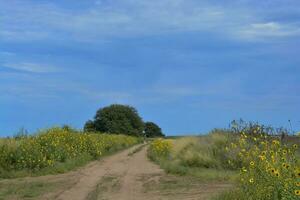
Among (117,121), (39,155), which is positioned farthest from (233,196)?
(117,121)

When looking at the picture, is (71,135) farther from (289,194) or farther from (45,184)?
(289,194)

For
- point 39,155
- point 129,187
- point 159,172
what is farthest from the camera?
point 39,155

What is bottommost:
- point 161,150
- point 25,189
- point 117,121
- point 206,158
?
point 25,189

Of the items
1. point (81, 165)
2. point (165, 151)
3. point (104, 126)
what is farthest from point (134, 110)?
point (81, 165)

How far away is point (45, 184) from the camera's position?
19203 mm

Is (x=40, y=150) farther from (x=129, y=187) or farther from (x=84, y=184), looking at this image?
(x=129, y=187)

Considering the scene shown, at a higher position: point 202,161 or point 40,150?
point 40,150

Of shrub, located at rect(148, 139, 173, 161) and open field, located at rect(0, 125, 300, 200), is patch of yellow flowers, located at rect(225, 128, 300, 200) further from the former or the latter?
shrub, located at rect(148, 139, 173, 161)

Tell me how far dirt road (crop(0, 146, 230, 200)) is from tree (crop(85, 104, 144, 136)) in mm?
74221

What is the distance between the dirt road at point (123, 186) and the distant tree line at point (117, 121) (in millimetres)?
73571

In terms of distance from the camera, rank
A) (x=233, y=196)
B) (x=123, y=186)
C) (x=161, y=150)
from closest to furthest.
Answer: (x=233, y=196)
(x=123, y=186)
(x=161, y=150)

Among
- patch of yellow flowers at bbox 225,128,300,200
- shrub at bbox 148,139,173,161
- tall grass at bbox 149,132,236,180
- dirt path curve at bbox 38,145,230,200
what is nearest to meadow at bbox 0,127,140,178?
dirt path curve at bbox 38,145,230,200

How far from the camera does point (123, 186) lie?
18438mm

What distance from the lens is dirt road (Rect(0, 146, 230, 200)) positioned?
50.6ft
